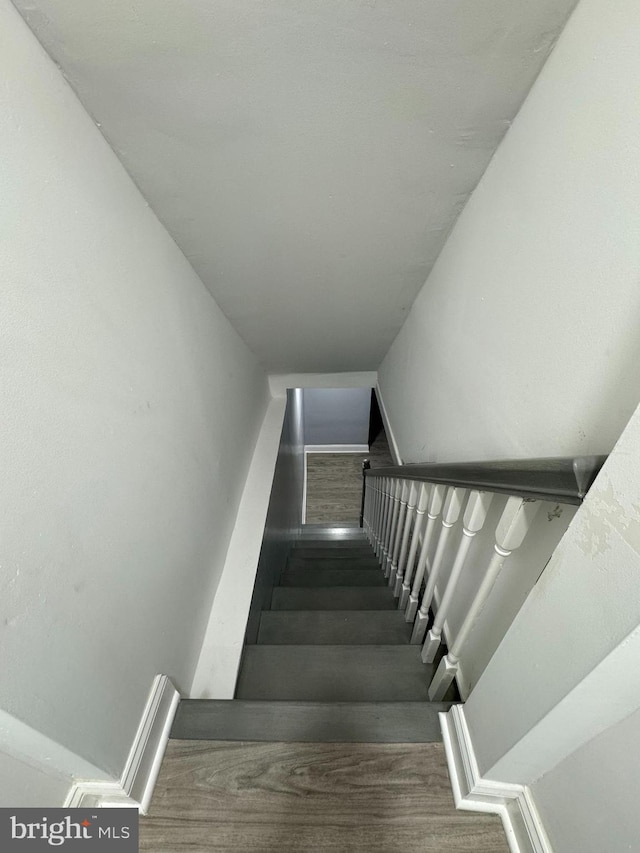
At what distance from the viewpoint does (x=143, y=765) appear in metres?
0.91

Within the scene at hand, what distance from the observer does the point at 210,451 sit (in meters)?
1.59

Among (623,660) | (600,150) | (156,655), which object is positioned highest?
(600,150)

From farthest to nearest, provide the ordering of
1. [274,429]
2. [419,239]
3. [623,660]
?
[274,429]
[419,239]
[623,660]

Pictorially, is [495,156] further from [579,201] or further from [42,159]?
[42,159]

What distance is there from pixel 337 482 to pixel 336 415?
3.73 ft

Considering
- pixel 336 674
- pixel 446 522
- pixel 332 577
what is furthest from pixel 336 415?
pixel 446 522

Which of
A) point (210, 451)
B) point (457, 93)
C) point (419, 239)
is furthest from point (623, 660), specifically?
point (210, 451)

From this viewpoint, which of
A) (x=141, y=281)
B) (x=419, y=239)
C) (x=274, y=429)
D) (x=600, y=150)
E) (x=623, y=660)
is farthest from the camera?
(x=274, y=429)

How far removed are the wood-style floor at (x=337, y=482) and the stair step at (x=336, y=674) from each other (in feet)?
13.1

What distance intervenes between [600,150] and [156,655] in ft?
4.89

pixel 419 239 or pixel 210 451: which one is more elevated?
pixel 419 239

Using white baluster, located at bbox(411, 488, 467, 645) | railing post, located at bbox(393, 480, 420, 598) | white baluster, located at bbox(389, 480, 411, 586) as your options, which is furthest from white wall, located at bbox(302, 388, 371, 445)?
white baluster, located at bbox(411, 488, 467, 645)

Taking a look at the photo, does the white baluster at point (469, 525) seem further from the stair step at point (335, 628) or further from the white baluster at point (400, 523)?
the stair step at point (335, 628)

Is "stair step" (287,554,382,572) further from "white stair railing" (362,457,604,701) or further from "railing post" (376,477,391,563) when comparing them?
"white stair railing" (362,457,604,701)
